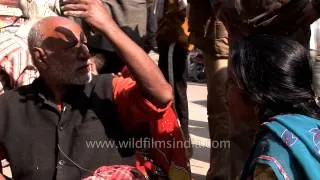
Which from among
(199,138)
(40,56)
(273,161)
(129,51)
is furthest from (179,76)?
(273,161)

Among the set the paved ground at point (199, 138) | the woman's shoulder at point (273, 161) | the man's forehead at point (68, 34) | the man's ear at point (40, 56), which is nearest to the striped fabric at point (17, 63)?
the man's ear at point (40, 56)

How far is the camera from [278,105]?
224 cm

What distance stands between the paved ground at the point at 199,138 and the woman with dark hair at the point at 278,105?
2506 millimetres

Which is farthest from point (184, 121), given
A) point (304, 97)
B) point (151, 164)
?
point (304, 97)

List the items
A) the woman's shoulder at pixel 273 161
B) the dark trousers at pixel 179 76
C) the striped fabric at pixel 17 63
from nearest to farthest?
the woman's shoulder at pixel 273 161 < the striped fabric at pixel 17 63 < the dark trousers at pixel 179 76

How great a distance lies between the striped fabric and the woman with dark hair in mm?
1747

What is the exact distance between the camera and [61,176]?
106 inches

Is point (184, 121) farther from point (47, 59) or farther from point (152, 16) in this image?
point (47, 59)

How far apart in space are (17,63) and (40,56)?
0.97 m

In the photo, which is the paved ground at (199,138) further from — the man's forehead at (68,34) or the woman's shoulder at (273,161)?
the woman's shoulder at (273,161)

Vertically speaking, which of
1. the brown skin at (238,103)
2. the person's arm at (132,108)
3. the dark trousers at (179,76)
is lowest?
the dark trousers at (179,76)

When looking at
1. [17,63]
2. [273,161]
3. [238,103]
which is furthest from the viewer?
[17,63]

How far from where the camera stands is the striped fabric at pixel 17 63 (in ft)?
12.2

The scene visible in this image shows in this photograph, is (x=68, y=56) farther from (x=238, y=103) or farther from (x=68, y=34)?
(x=238, y=103)
